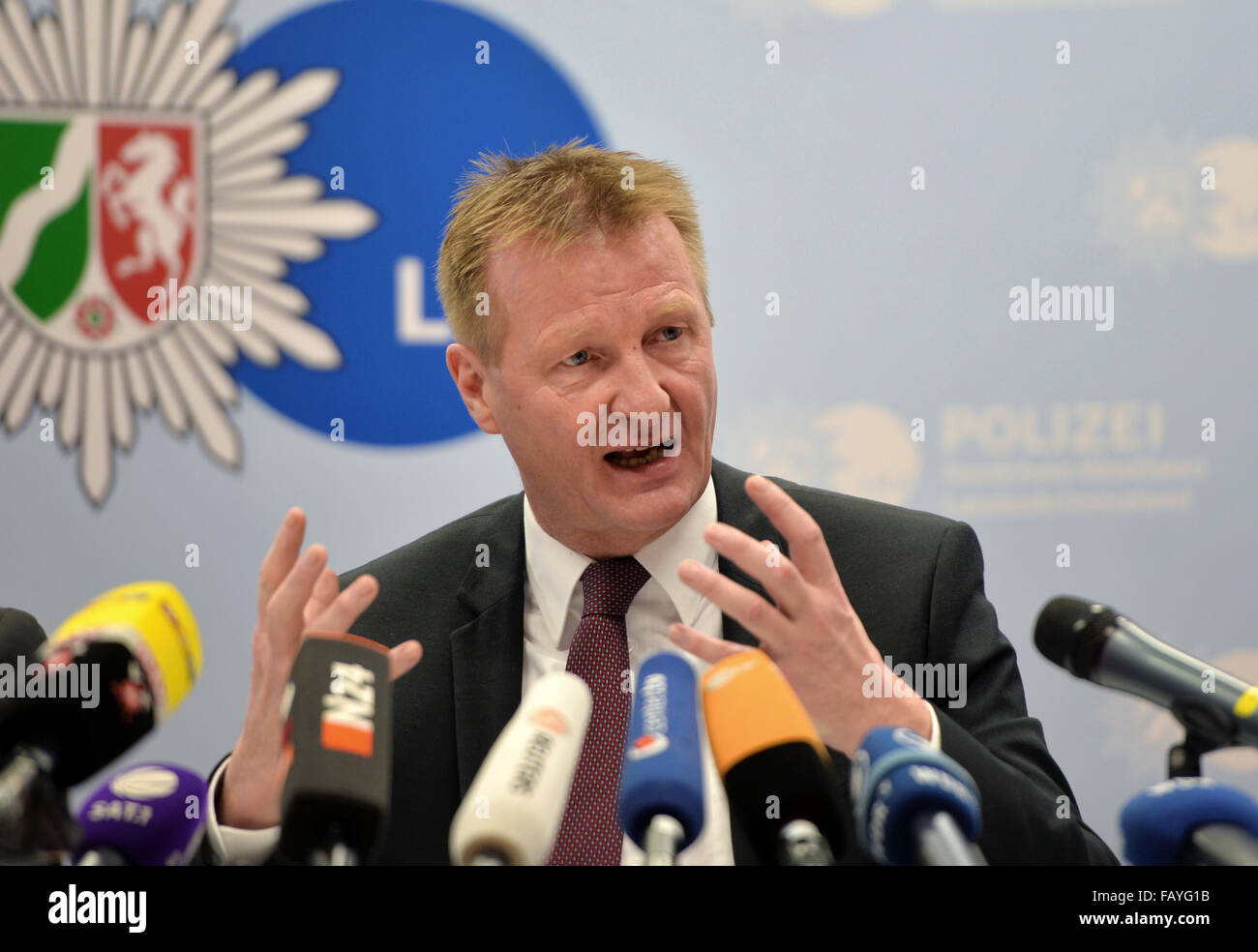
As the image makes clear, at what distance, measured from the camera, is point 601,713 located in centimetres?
183

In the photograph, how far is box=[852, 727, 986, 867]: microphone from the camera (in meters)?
0.87

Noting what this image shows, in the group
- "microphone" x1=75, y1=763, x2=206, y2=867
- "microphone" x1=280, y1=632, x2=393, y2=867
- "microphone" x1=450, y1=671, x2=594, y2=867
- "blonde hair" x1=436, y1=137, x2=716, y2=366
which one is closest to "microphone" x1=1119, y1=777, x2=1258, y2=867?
"microphone" x1=450, y1=671, x2=594, y2=867

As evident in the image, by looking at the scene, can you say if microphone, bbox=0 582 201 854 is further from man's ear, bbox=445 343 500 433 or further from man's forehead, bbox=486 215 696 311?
man's ear, bbox=445 343 500 433

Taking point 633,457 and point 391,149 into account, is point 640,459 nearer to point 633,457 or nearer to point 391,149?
point 633,457

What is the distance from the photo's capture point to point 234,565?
287cm

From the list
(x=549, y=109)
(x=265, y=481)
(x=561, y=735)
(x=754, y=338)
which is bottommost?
(x=561, y=735)

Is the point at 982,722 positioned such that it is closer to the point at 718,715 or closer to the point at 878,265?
the point at 718,715

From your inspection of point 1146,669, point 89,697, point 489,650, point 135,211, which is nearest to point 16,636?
point 489,650

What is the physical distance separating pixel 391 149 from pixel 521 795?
2305mm

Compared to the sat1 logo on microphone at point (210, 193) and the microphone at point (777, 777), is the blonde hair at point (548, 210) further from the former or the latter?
the microphone at point (777, 777)

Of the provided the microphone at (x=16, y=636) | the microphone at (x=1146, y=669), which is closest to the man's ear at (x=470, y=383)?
the microphone at (x=16, y=636)

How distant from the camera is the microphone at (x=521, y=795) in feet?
2.83
